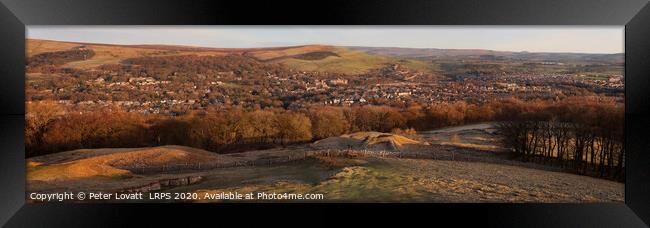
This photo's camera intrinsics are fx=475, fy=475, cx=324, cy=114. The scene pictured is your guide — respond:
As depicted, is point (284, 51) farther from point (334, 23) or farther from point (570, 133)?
point (570, 133)

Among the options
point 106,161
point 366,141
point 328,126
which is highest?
point 328,126

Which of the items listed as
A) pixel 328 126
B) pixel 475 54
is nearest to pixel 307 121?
pixel 328 126

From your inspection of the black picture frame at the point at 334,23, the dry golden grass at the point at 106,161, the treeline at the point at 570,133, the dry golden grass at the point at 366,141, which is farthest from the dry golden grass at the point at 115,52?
the treeline at the point at 570,133

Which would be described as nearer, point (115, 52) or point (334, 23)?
point (334, 23)

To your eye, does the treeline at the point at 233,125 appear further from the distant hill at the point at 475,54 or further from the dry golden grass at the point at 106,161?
the distant hill at the point at 475,54

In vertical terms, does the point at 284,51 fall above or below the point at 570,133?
above

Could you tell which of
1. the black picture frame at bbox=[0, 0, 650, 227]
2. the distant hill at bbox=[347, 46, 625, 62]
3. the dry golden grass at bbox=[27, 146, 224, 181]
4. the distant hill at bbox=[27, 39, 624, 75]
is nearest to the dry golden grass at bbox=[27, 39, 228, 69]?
the distant hill at bbox=[27, 39, 624, 75]

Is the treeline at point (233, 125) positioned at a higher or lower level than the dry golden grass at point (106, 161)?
higher
